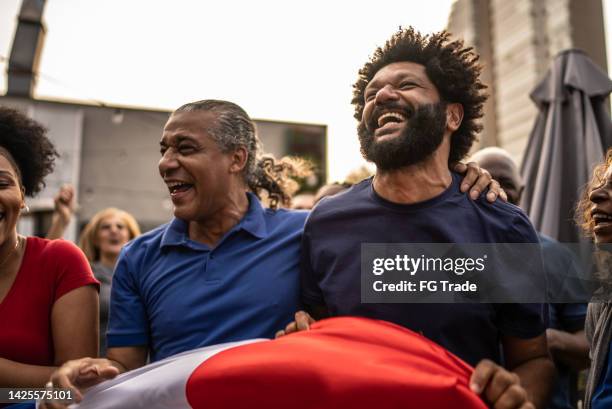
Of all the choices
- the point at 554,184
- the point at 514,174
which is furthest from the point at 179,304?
the point at 554,184

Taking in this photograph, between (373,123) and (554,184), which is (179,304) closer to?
(373,123)

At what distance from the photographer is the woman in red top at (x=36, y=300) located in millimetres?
2080

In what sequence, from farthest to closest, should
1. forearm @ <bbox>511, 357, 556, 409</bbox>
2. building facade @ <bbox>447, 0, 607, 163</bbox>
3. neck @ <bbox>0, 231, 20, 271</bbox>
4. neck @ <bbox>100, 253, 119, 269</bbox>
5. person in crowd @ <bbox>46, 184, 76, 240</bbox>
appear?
1. building facade @ <bbox>447, 0, 607, 163</bbox>
2. neck @ <bbox>100, 253, 119, 269</bbox>
3. person in crowd @ <bbox>46, 184, 76, 240</bbox>
4. neck @ <bbox>0, 231, 20, 271</bbox>
5. forearm @ <bbox>511, 357, 556, 409</bbox>

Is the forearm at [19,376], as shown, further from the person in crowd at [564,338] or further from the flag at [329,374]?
the person in crowd at [564,338]

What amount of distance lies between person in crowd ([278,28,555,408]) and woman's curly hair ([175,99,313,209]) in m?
0.62

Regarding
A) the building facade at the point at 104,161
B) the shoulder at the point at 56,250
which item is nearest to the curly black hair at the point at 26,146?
the shoulder at the point at 56,250

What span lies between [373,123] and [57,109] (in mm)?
9357

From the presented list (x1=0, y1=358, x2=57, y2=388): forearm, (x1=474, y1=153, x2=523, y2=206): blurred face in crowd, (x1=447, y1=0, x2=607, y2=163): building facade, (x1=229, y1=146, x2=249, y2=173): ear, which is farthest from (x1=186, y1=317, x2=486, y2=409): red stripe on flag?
(x1=447, y1=0, x2=607, y2=163): building facade

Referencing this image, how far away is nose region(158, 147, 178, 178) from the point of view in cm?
232

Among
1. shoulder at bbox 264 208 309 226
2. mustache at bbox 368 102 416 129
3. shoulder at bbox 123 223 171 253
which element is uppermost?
mustache at bbox 368 102 416 129

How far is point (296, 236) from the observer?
2324 millimetres

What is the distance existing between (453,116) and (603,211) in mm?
572

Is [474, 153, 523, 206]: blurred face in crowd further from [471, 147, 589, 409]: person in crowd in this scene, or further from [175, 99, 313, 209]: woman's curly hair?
[175, 99, 313, 209]: woman's curly hair

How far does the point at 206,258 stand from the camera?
7.45ft
